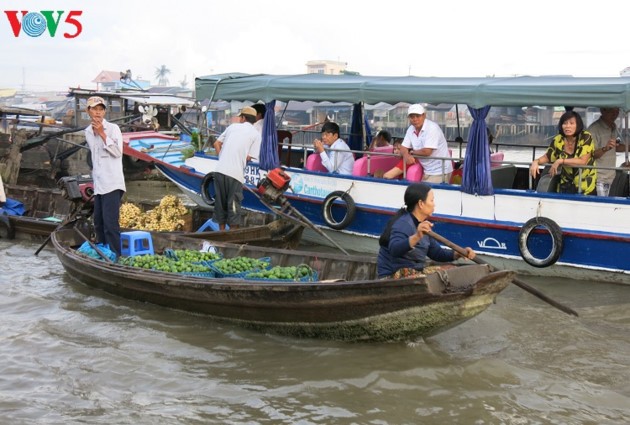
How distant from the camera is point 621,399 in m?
5.52

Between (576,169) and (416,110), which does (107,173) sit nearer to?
(416,110)

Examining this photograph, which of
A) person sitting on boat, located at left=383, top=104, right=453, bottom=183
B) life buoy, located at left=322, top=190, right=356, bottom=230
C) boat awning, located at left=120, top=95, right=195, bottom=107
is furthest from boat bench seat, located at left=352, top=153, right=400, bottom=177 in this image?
boat awning, located at left=120, top=95, right=195, bottom=107

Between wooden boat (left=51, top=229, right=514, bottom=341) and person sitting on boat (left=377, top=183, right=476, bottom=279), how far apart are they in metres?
0.25

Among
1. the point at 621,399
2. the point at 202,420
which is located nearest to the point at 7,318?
the point at 202,420

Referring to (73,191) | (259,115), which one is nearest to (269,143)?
(259,115)

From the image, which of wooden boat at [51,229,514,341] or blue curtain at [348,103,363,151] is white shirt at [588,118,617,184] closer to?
wooden boat at [51,229,514,341]

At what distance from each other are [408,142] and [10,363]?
542 cm

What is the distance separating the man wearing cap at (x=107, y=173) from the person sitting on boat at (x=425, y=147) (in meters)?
3.56

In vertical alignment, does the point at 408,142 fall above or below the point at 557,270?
above

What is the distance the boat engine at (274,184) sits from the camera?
8781mm

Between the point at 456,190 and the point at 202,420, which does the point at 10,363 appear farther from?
the point at 456,190

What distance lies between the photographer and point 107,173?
803cm

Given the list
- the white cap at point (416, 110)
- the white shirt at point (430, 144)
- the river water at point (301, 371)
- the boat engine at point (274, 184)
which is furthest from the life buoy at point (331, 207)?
the river water at point (301, 371)

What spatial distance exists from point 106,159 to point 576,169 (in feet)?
17.5
